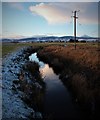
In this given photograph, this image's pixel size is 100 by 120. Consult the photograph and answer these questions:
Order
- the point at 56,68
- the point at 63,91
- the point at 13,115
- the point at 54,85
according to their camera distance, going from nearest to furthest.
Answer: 1. the point at 13,115
2. the point at 63,91
3. the point at 54,85
4. the point at 56,68

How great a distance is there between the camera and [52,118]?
971cm

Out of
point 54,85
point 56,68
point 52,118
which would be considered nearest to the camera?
point 52,118

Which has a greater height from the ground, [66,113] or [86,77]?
[86,77]

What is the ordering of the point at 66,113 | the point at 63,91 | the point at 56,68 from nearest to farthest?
the point at 66,113 → the point at 63,91 → the point at 56,68

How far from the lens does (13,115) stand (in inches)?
330

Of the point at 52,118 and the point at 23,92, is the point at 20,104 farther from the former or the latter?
the point at 23,92

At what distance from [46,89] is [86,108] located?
434 centimetres

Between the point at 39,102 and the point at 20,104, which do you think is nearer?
the point at 20,104

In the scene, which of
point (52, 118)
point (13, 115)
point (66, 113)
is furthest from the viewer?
point (66, 113)

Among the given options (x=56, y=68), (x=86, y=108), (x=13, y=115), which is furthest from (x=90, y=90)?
(x=56, y=68)

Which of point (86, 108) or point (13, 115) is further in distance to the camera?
point (86, 108)

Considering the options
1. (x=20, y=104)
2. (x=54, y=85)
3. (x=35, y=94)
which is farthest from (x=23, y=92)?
(x=54, y=85)

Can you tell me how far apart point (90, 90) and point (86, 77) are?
2.81 m

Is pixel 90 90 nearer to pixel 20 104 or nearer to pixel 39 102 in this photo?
pixel 39 102
